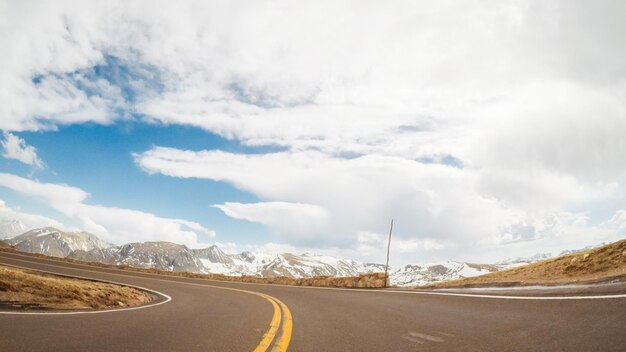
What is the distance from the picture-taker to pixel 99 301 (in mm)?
11656

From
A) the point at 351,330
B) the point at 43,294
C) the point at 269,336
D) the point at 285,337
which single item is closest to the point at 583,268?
the point at 351,330

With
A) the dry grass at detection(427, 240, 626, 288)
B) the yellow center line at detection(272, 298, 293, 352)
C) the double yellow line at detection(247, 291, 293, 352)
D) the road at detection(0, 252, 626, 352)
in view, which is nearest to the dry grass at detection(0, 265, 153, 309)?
the road at detection(0, 252, 626, 352)

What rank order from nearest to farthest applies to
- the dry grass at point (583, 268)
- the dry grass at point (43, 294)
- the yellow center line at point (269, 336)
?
1. the yellow center line at point (269, 336)
2. the dry grass at point (43, 294)
3. the dry grass at point (583, 268)

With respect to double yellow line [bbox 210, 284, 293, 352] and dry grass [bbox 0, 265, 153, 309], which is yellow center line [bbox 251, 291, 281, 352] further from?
dry grass [bbox 0, 265, 153, 309]

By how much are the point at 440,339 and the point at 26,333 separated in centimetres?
636

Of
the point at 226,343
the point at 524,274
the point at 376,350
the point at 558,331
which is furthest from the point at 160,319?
the point at 524,274

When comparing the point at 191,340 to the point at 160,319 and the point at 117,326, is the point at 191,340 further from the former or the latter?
the point at 160,319

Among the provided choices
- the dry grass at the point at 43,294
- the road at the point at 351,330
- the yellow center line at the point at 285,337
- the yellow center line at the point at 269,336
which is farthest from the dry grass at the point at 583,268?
the dry grass at the point at 43,294

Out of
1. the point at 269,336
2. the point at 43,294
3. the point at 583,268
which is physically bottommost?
the point at 43,294

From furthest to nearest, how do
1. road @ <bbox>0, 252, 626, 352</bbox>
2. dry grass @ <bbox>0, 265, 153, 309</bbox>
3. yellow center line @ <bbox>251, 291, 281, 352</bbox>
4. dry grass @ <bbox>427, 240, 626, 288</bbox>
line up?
1. dry grass @ <bbox>427, 240, 626, 288</bbox>
2. dry grass @ <bbox>0, 265, 153, 309</bbox>
3. yellow center line @ <bbox>251, 291, 281, 352</bbox>
4. road @ <bbox>0, 252, 626, 352</bbox>

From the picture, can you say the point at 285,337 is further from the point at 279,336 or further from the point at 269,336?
the point at 269,336

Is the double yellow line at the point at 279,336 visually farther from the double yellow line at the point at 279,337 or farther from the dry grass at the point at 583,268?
the dry grass at the point at 583,268

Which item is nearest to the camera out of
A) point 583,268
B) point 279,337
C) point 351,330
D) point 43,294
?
point 279,337

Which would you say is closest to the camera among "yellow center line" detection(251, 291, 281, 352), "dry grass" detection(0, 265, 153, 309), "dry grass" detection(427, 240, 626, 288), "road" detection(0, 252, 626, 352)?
"road" detection(0, 252, 626, 352)
